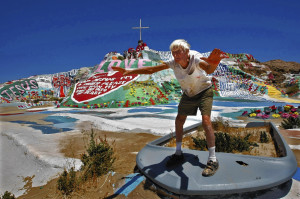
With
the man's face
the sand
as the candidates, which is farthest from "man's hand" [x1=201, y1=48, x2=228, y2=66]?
the sand

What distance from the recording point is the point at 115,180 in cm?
290

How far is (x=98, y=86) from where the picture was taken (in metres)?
17.2

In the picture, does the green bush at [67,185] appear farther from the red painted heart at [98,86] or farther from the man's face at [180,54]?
the red painted heart at [98,86]

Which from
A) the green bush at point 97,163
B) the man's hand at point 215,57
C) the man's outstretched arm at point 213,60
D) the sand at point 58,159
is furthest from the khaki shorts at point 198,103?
the green bush at point 97,163

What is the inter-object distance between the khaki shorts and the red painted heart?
1382 centimetres

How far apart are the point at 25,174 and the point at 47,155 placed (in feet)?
2.38

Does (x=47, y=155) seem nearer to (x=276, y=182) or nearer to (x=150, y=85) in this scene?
(x=276, y=182)

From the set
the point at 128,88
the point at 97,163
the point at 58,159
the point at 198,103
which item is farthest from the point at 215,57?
the point at 128,88

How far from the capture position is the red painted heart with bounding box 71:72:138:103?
53.0 feet

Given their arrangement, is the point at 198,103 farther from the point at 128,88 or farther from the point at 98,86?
the point at 98,86

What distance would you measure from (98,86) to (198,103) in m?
15.5

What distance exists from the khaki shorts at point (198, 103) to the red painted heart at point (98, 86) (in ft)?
Result: 45.3

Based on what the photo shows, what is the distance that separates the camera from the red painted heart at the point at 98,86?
1614 cm

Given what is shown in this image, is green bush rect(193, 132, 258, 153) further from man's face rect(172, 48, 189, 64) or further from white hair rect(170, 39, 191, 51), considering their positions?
white hair rect(170, 39, 191, 51)
